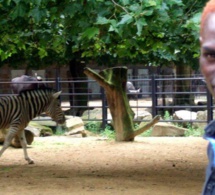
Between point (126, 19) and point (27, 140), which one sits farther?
point (27, 140)

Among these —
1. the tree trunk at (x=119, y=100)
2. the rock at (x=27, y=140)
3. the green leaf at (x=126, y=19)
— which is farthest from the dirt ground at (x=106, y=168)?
the green leaf at (x=126, y=19)

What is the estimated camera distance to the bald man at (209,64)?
0.89m

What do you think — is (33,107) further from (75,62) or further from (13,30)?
(75,62)

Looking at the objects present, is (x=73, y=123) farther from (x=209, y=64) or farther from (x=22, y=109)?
(x=209, y=64)

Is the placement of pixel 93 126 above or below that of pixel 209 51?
below

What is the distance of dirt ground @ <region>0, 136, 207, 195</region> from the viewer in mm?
7137

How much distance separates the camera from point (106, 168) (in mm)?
8961

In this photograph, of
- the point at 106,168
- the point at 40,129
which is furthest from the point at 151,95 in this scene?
the point at 106,168

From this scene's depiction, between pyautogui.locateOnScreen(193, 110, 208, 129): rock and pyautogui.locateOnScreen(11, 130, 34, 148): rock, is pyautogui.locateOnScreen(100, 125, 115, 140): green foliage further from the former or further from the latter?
pyautogui.locateOnScreen(11, 130, 34, 148): rock

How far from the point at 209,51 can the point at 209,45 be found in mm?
11

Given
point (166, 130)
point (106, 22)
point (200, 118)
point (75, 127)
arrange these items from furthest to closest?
point (200, 118) → point (75, 127) → point (166, 130) → point (106, 22)

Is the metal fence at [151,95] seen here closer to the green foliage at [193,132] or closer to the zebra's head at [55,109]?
the green foliage at [193,132]

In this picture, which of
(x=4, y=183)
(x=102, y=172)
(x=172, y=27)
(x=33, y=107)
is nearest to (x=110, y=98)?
(x=33, y=107)

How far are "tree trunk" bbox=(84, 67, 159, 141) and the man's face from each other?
1088cm
